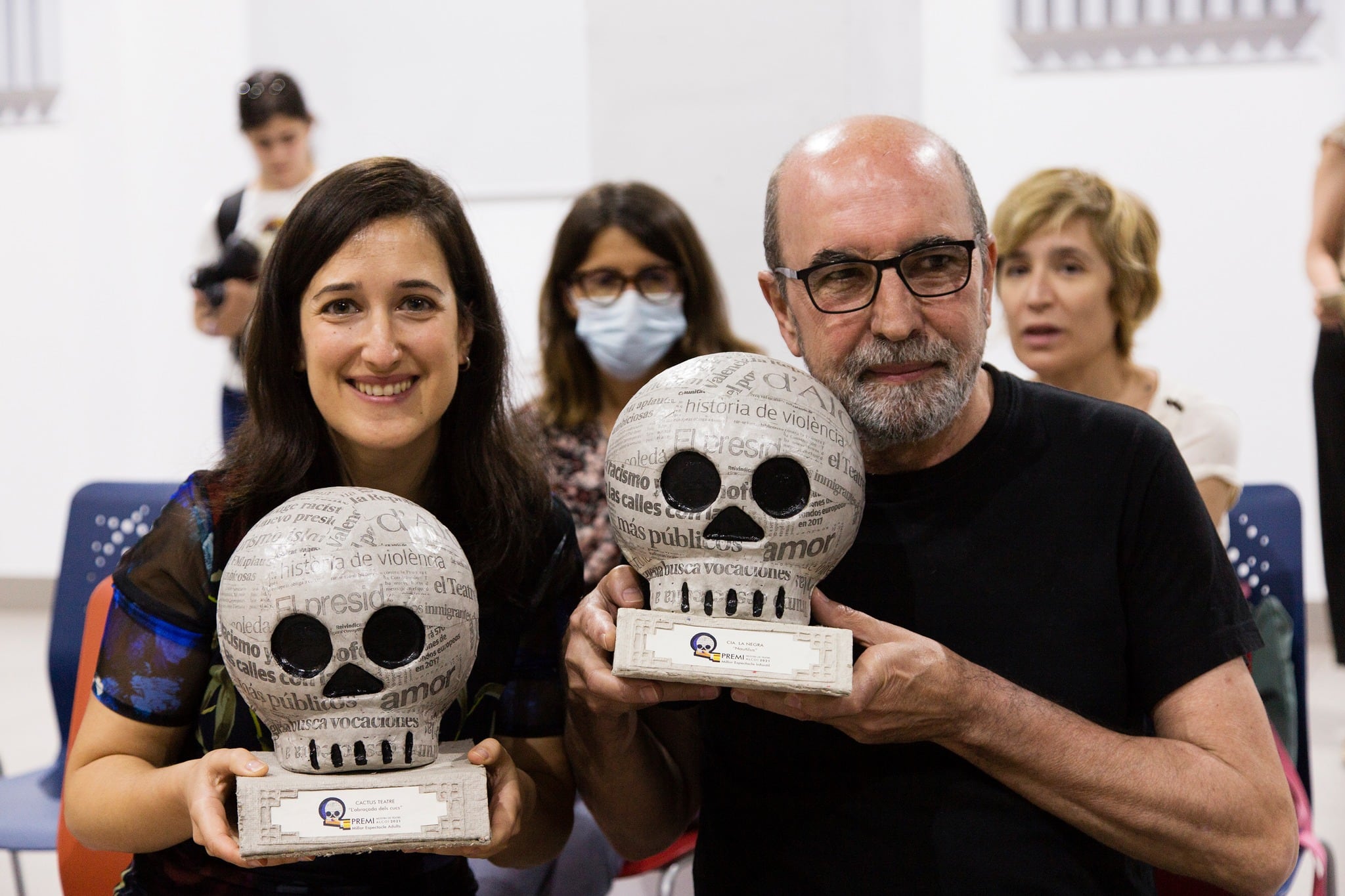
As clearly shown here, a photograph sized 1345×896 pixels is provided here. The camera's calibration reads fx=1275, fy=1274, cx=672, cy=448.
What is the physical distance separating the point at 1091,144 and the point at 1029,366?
3490 millimetres

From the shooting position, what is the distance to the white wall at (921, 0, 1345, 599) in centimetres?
620

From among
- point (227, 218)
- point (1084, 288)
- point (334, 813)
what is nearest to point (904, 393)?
point (334, 813)

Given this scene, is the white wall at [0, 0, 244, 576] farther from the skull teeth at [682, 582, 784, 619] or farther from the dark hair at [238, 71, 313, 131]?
the skull teeth at [682, 582, 784, 619]

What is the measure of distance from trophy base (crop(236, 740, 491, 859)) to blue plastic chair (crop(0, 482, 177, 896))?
1.87 m

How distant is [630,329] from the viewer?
362cm

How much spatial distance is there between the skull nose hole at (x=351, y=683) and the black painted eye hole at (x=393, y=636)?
2 cm

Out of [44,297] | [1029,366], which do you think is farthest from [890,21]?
[44,297]

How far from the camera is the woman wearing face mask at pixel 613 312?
3617 millimetres

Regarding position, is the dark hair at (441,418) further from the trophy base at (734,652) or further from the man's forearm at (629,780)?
the trophy base at (734,652)

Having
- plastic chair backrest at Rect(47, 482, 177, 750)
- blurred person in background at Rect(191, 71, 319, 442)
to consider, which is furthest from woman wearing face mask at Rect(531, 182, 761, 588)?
blurred person in background at Rect(191, 71, 319, 442)

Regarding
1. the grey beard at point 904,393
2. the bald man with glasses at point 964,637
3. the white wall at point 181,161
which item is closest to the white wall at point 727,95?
the white wall at point 181,161

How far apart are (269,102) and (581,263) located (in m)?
2.27

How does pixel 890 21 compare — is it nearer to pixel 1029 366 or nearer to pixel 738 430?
pixel 1029 366

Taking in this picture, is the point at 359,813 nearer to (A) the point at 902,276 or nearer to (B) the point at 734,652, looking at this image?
(B) the point at 734,652
